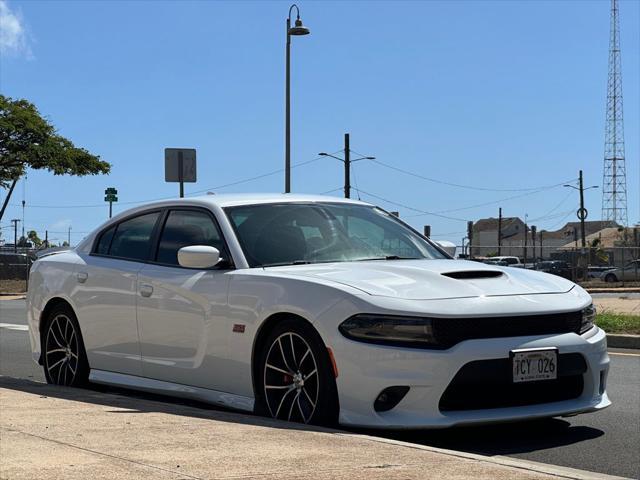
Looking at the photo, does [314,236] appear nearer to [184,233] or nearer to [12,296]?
[184,233]

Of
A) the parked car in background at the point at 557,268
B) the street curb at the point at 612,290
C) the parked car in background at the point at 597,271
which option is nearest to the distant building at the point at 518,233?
the parked car in background at the point at 597,271

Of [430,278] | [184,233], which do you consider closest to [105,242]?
[184,233]

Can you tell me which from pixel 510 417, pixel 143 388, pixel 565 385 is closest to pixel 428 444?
pixel 510 417

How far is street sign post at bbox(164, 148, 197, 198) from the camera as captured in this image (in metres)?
16.7

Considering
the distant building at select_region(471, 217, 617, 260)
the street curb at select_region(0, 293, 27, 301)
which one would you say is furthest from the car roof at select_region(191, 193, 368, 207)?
the distant building at select_region(471, 217, 617, 260)

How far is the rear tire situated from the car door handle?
1004 millimetres

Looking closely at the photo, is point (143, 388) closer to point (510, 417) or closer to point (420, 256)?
point (420, 256)

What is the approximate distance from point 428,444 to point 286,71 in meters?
21.4

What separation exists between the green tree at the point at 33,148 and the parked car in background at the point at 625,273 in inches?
875

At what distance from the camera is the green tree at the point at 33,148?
39719 millimetres

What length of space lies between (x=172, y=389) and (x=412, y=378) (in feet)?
6.91

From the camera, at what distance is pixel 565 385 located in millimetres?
5930

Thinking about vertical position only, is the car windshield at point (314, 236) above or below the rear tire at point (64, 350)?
above

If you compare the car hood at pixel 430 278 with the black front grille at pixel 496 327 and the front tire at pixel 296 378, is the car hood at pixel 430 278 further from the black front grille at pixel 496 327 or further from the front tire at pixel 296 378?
the front tire at pixel 296 378
